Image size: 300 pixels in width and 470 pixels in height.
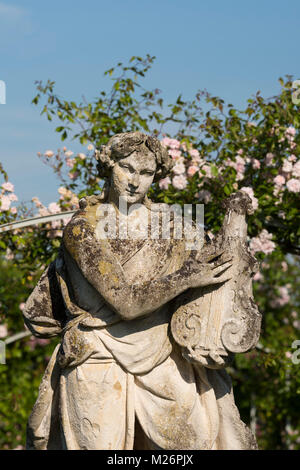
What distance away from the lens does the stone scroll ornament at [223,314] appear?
4203 millimetres

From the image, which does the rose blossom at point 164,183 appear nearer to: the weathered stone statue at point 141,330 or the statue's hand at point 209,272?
the weathered stone statue at point 141,330

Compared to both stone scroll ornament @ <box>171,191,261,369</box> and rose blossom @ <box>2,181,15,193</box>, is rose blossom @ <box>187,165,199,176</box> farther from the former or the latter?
stone scroll ornament @ <box>171,191,261,369</box>

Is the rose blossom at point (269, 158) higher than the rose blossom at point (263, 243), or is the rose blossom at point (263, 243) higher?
the rose blossom at point (269, 158)

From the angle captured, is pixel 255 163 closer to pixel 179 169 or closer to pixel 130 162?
pixel 179 169

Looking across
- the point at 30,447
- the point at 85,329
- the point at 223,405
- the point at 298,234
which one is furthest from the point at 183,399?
the point at 298,234

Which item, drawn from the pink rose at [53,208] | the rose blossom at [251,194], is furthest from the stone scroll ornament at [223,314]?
the pink rose at [53,208]

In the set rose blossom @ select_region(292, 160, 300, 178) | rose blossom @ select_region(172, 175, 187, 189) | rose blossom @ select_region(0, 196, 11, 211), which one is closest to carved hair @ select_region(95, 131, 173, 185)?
rose blossom @ select_region(172, 175, 187, 189)

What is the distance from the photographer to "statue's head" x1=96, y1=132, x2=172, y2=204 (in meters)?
4.43

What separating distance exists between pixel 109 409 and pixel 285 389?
7459 mm

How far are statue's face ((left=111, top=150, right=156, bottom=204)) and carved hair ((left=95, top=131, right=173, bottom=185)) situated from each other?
30 millimetres

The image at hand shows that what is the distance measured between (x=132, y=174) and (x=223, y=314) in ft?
3.00

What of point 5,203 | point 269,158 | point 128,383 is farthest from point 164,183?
point 128,383

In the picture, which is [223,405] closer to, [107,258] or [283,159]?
[107,258]

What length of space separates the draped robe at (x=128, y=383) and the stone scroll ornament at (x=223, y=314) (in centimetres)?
14
